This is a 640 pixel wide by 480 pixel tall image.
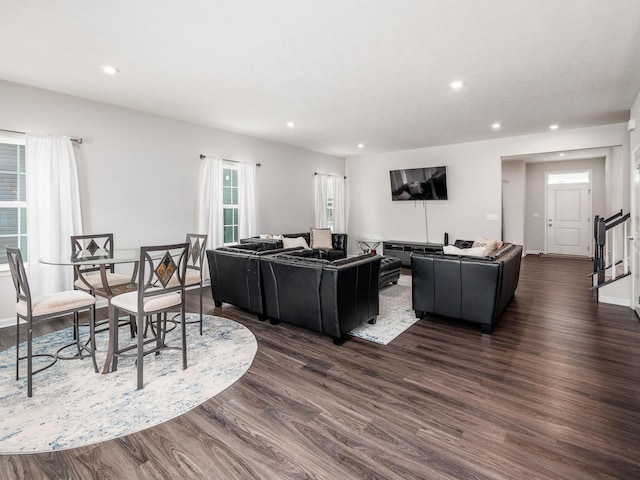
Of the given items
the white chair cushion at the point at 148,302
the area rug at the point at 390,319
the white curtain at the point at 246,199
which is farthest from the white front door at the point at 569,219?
the white chair cushion at the point at 148,302

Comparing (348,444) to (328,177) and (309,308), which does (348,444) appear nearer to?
(309,308)

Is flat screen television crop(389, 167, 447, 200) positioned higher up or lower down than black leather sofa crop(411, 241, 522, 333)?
higher up

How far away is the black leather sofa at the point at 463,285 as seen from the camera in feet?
10.9

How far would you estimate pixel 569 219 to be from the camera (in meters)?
8.62

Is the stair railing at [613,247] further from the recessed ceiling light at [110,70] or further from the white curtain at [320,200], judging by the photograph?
the recessed ceiling light at [110,70]

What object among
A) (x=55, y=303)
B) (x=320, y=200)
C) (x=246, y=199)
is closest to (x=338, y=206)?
(x=320, y=200)

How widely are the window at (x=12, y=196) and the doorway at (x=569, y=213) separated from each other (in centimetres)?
1086

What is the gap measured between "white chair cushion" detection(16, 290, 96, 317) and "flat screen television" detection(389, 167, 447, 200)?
6.38 m

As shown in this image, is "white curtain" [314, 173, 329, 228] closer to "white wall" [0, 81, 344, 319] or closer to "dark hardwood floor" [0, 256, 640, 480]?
"white wall" [0, 81, 344, 319]

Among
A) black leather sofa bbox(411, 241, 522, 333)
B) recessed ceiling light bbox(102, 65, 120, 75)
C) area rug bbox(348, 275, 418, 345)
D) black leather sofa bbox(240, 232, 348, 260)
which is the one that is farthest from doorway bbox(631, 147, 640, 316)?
Result: recessed ceiling light bbox(102, 65, 120, 75)

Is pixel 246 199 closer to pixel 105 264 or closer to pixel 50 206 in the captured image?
pixel 50 206

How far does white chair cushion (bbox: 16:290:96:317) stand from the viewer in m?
2.38

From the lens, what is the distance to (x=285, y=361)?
9.16ft

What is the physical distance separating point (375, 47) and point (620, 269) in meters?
5.21
